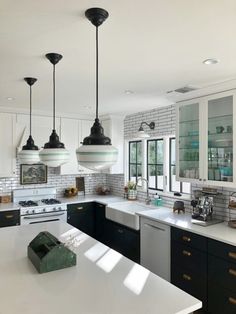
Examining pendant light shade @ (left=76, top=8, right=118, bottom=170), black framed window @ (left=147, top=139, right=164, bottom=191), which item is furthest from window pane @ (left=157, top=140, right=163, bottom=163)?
pendant light shade @ (left=76, top=8, right=118, bottom=170)

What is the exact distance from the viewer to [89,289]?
1617 mm

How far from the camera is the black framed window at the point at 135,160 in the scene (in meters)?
4.84

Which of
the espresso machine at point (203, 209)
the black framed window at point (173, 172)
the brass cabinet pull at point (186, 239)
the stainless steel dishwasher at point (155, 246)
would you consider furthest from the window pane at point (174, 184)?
the brass cabinet pull at point (186, 239)

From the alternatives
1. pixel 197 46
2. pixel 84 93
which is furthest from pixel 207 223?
pixel 84 93

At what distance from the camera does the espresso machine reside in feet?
10.2

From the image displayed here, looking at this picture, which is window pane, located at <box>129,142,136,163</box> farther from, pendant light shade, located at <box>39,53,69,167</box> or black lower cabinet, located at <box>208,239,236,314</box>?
pendant light shade, located at <box>39,53,69,167</box>

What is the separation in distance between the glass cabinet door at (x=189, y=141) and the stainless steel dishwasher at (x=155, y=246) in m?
0.74

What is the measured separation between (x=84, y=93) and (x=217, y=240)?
227cm

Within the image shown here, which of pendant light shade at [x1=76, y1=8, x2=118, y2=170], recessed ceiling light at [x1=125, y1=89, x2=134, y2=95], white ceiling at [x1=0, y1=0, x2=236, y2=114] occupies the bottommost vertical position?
pendant light shade at [x1=76, y1=8, x2=118, y2=170]

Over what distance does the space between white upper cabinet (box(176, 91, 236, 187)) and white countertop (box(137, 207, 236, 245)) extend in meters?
Result: 0.48

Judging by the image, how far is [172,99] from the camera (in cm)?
355

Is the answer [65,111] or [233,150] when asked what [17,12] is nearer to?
[233,150]

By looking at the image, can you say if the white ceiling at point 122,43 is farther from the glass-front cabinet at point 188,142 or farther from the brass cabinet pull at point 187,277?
the brass cabinet pull at point 187,277

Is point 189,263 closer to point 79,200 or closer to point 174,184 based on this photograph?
point 174,184
